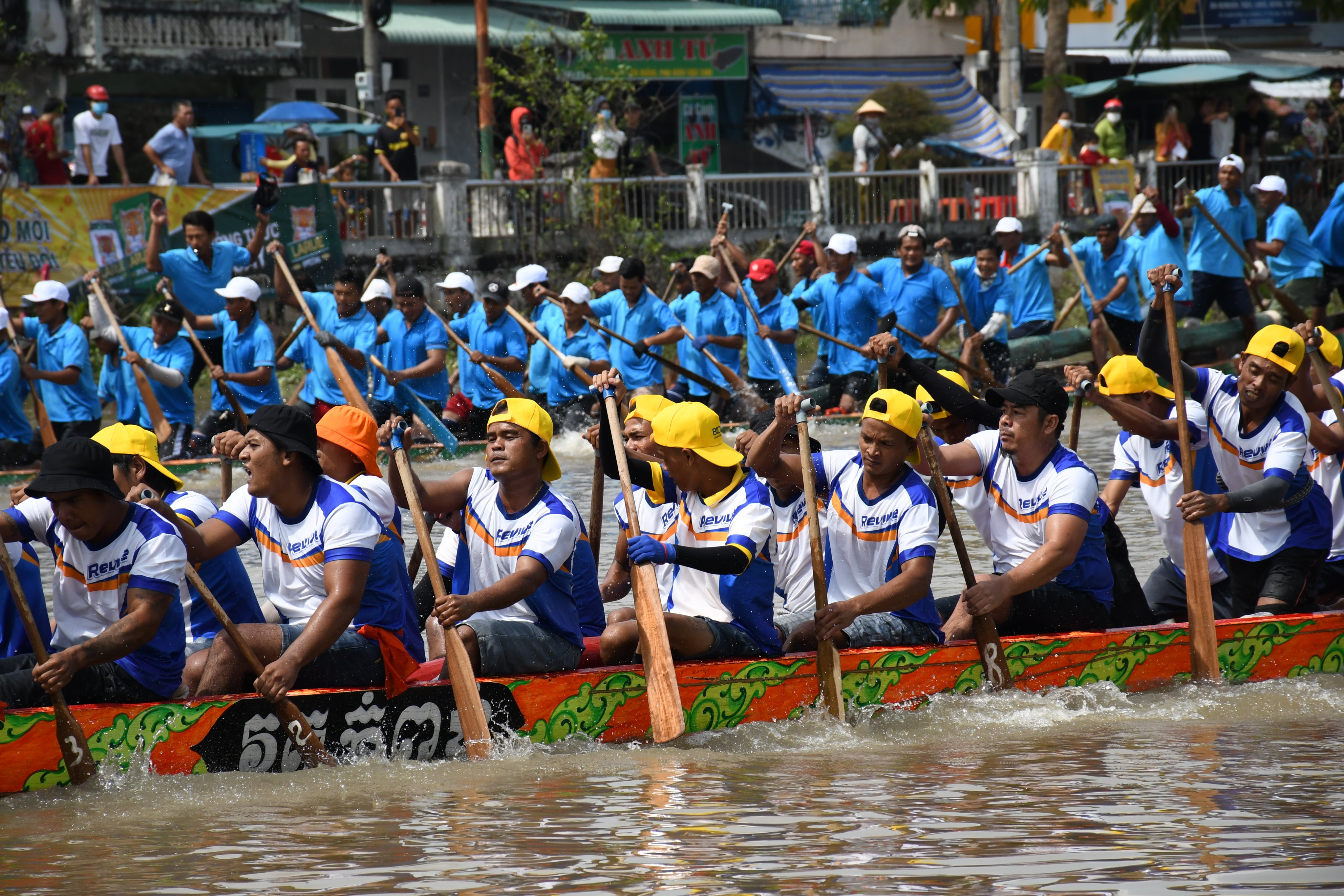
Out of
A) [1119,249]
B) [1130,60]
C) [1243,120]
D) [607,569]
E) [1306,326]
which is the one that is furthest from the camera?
[1130,60]

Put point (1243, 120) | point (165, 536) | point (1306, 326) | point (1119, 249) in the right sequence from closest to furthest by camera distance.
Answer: point (165, 536)
point (1306, 326)
point (1119, 249)
point (1243, 120)

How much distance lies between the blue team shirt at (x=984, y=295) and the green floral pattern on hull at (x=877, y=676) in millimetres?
8024

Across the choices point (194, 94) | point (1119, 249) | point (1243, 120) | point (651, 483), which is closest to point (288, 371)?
point (194, 94)

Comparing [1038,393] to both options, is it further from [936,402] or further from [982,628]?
[982,628]

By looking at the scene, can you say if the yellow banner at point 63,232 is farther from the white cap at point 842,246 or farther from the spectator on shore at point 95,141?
the white cap at point 842,246

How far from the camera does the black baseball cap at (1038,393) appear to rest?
262 inches

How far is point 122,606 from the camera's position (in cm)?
541

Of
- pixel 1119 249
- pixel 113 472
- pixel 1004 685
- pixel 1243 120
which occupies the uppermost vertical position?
pixel 1243 120

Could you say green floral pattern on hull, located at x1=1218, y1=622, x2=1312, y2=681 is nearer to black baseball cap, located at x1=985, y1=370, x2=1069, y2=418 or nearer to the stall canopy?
black baseball cap, located at x1=985, y1=370, x2=1069, y2=418

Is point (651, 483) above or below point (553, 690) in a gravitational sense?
above

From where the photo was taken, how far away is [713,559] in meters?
6.01

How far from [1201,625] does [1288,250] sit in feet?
31.3

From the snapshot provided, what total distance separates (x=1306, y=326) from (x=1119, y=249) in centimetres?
746

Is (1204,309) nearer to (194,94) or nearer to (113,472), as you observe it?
(113,472)
